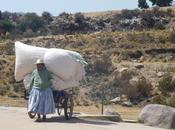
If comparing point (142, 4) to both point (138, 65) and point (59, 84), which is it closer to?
point (138, 65)

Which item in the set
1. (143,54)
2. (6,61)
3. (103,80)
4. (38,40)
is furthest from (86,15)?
(103,80)

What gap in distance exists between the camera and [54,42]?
7406cm

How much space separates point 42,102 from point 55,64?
117cm

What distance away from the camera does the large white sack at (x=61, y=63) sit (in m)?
18.3

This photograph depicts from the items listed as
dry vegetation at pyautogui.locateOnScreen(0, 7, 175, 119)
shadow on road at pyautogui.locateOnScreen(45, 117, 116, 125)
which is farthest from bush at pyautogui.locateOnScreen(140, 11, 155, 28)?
shadow on road at pyautogui.locateOnScreen(45, 117, 116, 125)

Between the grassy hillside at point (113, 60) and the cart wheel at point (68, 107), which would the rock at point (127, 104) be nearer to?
the grassy hillside at point (113, 60)

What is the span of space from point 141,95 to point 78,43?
32.4 m

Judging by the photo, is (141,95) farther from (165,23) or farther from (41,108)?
(165,23)

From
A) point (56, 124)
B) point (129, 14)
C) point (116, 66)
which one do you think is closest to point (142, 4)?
point (129, 14)

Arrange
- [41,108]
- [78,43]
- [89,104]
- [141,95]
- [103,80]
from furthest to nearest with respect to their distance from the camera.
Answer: [78,43] → [103,80] → [141,95] → [89,104] → [41,108]

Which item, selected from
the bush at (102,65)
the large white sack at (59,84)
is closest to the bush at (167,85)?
the bush at (102,65)

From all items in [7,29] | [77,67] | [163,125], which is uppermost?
[77,67]

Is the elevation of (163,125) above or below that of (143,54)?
above

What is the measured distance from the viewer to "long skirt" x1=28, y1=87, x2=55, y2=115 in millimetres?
17859
